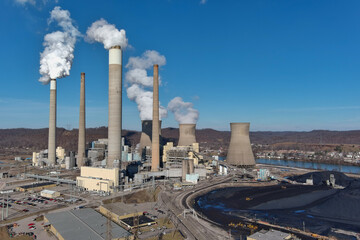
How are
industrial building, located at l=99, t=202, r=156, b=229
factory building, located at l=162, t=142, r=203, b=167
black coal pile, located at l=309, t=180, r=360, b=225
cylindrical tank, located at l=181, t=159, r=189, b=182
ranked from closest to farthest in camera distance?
industrial building, located at l=99, t=202, r=156, b=229 → black coal pile, located at l=309, t=180, r=360, b=225 → cylindrical tank, located at l=181, t=159, r=189, b=182 → factory building, located at l=162, t=142, r=203, b=167

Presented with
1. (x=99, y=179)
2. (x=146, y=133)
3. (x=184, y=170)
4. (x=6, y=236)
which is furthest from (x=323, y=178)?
(x=6, y=236)

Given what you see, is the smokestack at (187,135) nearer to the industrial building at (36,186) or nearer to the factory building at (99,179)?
the factory building at (99,179)

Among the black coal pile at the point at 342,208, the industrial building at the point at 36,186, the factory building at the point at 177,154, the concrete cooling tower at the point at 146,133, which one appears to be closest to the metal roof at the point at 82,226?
the industrial building at the point at 36,186

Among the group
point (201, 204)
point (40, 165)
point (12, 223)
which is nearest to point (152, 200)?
point (201, 204)

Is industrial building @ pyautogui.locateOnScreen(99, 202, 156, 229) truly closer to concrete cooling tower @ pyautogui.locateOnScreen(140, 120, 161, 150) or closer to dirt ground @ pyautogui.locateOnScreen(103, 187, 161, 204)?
dirt ground @ pyautogui.locateOnScreen(103, 187, 161, 204)

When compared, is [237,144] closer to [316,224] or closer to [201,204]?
[201,204]

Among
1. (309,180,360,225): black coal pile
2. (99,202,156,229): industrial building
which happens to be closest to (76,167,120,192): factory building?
(99,202,156,229): industrial building
